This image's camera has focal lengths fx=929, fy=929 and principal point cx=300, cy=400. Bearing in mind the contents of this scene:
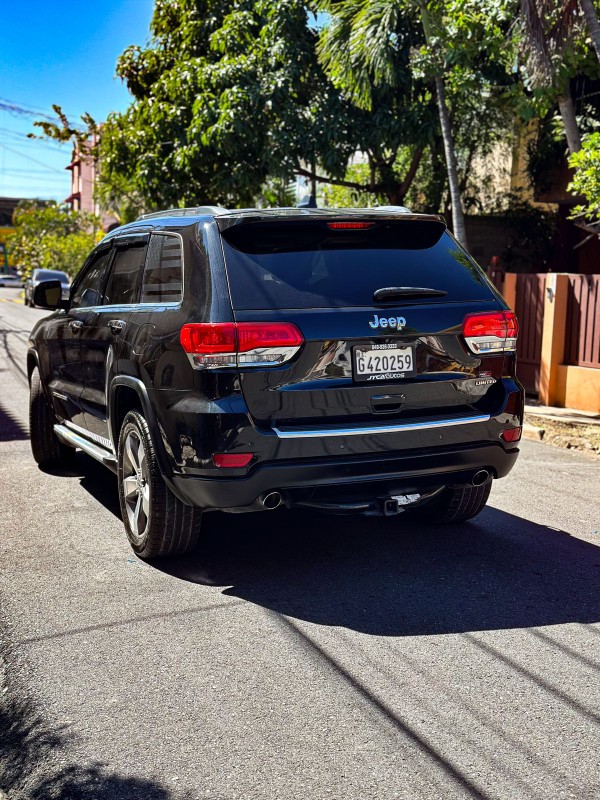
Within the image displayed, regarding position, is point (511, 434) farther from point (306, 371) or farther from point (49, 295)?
point (49, 295)

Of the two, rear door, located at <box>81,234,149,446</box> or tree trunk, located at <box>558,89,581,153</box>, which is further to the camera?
tree trunk, located at <box>558,89,581,153</box>

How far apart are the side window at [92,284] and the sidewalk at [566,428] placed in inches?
211

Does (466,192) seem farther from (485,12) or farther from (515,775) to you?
(515,775)

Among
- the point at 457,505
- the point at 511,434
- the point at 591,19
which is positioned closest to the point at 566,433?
the point at 457,505

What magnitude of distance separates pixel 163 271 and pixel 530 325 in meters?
7.85

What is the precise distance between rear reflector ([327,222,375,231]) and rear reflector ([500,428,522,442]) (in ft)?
4.46

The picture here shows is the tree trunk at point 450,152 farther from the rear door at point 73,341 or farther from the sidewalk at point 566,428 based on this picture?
the rear door at point 73,341

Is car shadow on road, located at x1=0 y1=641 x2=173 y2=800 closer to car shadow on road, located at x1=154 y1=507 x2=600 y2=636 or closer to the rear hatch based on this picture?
car shadow on road, located at x1=154 y1=507 x2=600 y2=636

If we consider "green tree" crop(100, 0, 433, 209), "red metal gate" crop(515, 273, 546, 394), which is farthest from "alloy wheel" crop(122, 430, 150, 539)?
"green tree" crop(100, 0, 433, 209)

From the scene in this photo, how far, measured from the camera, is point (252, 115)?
17.1 meters

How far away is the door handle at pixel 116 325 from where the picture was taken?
555cm

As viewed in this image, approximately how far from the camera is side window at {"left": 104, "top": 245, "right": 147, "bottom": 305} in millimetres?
5723

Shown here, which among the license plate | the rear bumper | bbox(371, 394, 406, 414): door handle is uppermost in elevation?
the license plate

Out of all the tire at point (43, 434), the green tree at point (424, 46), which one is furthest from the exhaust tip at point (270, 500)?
the green tree at point (424, 46)
